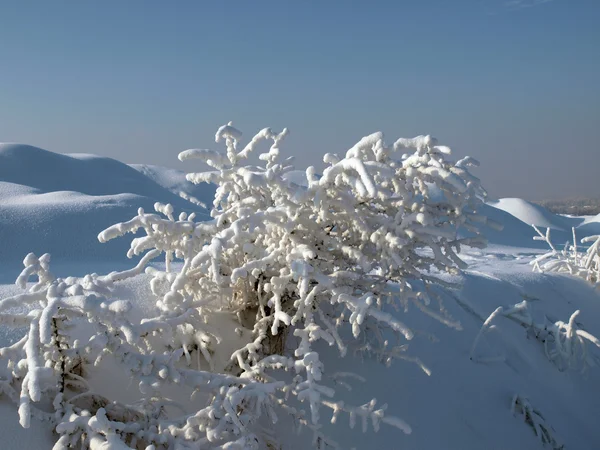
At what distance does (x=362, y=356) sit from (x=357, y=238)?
31.8 inches

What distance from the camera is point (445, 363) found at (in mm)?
3381

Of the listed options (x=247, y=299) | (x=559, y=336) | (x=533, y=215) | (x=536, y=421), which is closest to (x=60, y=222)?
(x=247, y=299)

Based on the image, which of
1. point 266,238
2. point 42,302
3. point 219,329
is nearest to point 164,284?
point 219,329

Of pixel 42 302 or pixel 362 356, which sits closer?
pixel 42 302

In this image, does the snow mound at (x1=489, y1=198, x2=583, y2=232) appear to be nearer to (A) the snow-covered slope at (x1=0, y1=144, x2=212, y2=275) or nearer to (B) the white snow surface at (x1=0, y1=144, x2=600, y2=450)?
(B) the white snow surface at (x1=0, y1=144, x2=600, y2=450)

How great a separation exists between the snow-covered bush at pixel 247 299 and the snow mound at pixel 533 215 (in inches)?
746

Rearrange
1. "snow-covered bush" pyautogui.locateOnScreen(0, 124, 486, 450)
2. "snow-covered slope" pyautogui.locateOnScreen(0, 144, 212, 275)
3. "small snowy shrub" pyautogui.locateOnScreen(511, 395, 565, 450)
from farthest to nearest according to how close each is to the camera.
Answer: "snow-covered slope" pyautogui.locateOnScreen(0, 144, 212, 275) < "small snowy shrub" pyautogui.locateOnScreen(511, 395, 565, 450) < "snow-covered bush" pyautogui.locateOnScreen(0, 124, 486, 450)

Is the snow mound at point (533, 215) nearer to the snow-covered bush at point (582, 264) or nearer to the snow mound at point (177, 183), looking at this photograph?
the snow mound at point (177, 183)

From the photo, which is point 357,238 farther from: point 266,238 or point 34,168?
point 34,168

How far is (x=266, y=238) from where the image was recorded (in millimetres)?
2486

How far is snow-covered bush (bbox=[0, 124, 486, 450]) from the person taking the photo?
1.78 meters

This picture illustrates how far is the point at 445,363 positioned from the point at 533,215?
63.7 feet

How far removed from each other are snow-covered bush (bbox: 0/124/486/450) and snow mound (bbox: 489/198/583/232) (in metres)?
19.0

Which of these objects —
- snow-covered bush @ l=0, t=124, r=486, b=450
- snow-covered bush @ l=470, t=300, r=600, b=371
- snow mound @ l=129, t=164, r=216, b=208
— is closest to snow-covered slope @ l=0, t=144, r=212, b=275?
snow-covered bush @ l=0, t=124, r=486, b=450
